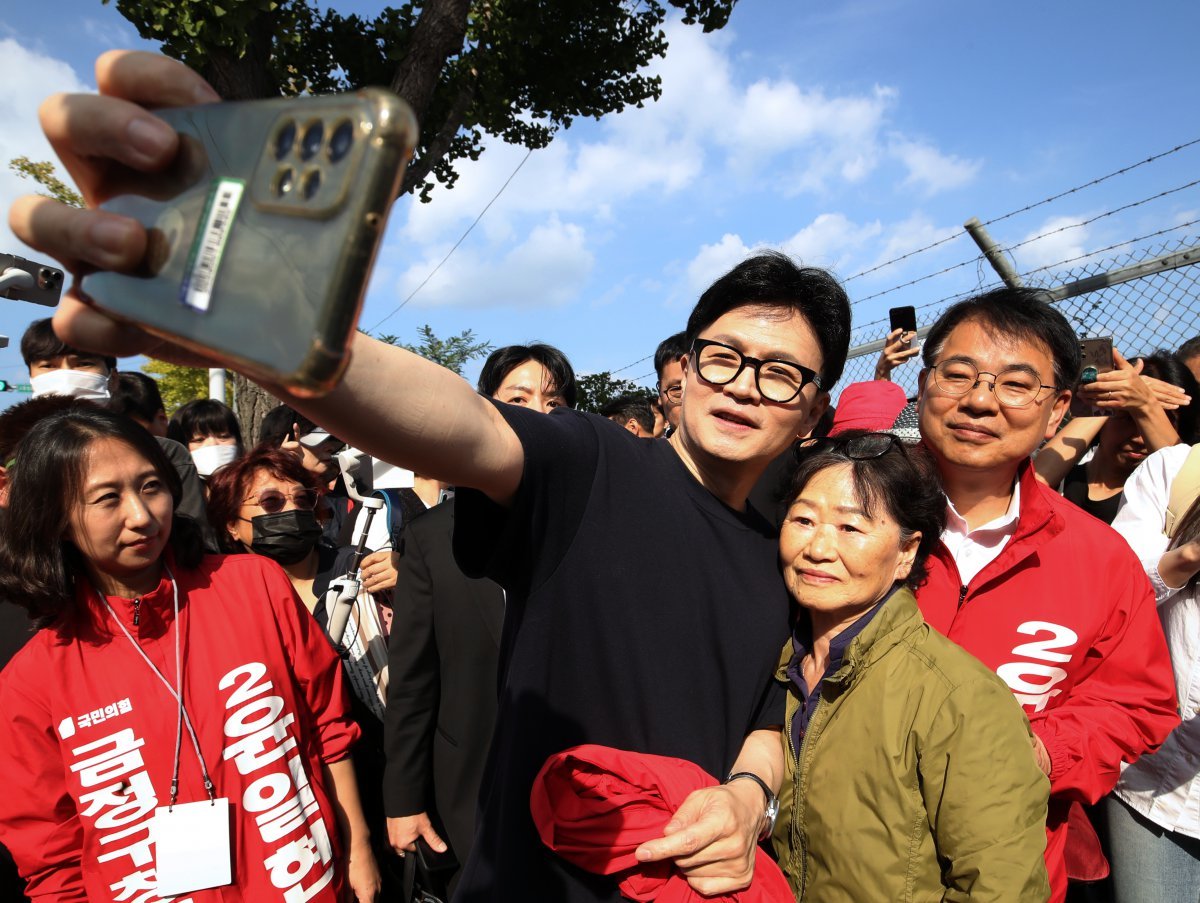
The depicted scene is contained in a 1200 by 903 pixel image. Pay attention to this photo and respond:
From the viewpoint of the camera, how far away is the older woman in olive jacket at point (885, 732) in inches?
60.1

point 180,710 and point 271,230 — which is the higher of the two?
point 271,230

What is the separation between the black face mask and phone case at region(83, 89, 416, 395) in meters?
2.52

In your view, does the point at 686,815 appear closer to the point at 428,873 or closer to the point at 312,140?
the point at 312,140

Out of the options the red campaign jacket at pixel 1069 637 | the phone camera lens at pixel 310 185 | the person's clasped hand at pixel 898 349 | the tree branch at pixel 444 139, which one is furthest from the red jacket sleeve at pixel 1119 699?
the tree branch at pixel 444 139

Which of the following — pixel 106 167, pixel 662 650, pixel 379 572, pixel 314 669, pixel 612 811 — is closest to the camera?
pixel 106 167

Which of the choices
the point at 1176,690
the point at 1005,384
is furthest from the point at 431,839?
the point at 1176,690

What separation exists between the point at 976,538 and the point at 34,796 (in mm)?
2406

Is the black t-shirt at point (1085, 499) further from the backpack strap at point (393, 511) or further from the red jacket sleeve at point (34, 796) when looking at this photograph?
the red jacket sleeve at point (34, 796)

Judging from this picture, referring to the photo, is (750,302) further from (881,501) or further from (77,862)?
(77,862)

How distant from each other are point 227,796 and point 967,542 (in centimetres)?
199

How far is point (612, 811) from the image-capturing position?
47.8 inches

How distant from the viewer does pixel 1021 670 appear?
1.82 meters

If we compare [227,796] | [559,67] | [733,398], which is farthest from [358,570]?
[559,67]

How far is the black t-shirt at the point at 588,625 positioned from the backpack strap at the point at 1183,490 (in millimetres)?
1732
